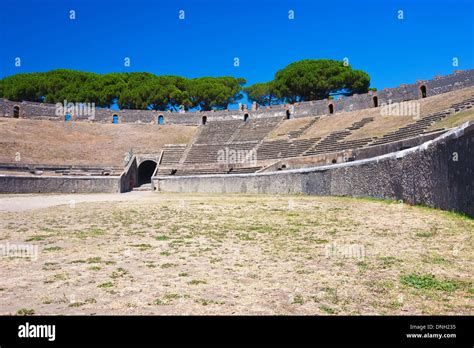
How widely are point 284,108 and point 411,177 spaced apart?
103 feet

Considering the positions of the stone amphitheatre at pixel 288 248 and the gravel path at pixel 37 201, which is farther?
the gravel path at pixel 37 201

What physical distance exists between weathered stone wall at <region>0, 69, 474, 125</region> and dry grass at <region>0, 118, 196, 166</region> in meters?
1.85

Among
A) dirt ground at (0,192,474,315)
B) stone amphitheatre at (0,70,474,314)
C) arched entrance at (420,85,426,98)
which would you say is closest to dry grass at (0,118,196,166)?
stone amphitheatre at (0,70,474,314)

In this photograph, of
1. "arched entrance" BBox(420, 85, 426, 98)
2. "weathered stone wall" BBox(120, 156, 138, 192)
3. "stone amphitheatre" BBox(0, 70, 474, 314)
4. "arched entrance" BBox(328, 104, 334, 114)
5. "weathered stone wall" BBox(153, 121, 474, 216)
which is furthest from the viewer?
"arched entrance" BBox(328, 104, 334, 114)

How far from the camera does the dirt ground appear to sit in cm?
342

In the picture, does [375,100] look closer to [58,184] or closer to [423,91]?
[423,91]

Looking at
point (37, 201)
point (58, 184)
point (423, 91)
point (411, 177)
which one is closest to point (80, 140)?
point (58, 184)

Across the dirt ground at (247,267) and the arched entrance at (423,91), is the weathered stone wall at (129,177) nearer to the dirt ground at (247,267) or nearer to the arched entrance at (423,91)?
the dirt ground at (247,267)

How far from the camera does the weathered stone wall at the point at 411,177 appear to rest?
7.55 meters

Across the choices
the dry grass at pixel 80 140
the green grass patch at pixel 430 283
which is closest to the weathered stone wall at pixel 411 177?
the green grass patch at pixel 430 283

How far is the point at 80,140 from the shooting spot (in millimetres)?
34906

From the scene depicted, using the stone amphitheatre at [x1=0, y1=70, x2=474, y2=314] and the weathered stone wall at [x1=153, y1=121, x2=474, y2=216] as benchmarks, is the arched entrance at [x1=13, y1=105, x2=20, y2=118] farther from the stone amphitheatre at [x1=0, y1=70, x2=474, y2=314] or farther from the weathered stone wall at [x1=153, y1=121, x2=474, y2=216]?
the weathered stone wall at [x1=153, y1=121, x2=474, y2=216]

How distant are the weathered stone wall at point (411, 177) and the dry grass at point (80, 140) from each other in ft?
61.7
